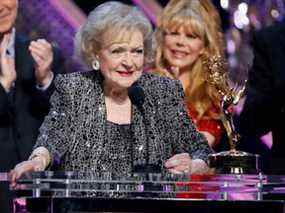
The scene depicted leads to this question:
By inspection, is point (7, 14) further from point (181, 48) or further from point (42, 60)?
point (181, 48)

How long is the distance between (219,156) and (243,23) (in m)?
1.46

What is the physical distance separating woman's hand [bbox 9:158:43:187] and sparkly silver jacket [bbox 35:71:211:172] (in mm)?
207

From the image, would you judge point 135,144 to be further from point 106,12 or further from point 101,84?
point 106,12

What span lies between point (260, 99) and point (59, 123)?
0.63 metres

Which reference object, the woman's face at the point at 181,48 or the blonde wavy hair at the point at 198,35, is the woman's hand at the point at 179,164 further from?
the woman's face at the point at 181,48

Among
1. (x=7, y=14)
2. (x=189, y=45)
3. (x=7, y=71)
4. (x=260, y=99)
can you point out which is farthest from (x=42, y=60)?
(x=260, y=99)

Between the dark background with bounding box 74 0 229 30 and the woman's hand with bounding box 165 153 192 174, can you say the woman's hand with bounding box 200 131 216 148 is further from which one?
the woman's hand with bounding box 165 153 192 174

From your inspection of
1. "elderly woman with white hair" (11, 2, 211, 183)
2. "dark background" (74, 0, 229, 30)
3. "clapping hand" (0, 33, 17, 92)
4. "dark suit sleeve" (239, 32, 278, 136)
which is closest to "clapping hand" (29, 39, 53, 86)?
"clapping hand" (0, 33, 17, 92)

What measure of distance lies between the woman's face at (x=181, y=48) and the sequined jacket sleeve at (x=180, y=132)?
64cm

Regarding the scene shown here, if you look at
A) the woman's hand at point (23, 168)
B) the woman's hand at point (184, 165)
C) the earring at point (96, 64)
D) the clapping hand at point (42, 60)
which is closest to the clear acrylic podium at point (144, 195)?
the woman's hand at point (23, 168)

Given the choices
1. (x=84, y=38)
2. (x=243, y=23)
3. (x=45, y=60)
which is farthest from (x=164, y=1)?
(x=84, y=38)

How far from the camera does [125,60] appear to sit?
245 cm

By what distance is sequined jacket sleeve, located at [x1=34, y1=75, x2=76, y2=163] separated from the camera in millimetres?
2332

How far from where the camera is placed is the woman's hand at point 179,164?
2248 millimetres
